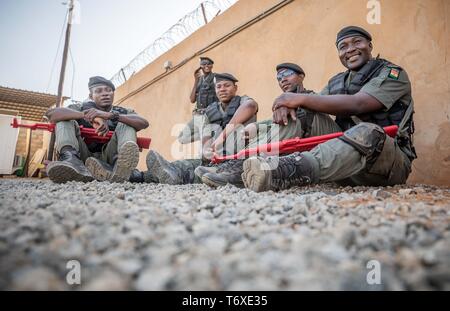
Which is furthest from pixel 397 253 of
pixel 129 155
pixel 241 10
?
pixel 241 10

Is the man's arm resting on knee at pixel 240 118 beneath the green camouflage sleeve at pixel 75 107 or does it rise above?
beneath

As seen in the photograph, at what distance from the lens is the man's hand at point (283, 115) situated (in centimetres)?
154

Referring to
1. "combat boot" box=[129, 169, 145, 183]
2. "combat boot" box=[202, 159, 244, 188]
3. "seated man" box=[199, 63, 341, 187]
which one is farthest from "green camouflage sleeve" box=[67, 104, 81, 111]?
"combat boot" box=[202, 159, 244, 188]

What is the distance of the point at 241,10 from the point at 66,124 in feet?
10.6

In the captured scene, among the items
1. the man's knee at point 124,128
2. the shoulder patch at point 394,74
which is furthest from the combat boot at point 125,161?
the shoulder patch at point 394,74

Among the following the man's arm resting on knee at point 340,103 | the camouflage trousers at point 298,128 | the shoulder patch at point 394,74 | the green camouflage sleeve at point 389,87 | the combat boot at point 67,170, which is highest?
the shoulder patch at point 394,74

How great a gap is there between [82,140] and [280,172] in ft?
6.94

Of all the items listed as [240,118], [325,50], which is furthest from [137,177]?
[325,50]

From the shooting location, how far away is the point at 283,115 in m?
1.54

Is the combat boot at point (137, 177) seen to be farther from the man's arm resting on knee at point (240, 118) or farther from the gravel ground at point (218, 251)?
the gravel ground at point (218, 251)

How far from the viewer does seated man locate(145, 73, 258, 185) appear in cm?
231

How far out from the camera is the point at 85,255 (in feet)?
1.48

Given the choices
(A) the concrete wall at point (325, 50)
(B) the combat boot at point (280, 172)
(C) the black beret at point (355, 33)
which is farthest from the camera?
(A) the concrete wall at point (325, 50)

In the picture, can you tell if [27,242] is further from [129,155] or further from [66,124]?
[66,124]
